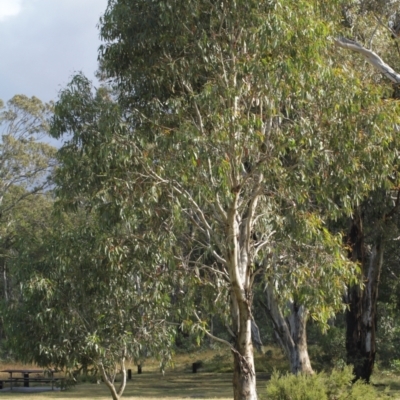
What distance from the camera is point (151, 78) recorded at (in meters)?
13.9

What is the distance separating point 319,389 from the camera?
13680 mm

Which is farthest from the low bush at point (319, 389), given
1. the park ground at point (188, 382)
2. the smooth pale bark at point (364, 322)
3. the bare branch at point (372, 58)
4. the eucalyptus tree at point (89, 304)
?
the bare branch at point (372, 58)

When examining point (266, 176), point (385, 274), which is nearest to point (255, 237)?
point (266, 176)

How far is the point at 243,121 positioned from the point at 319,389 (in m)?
4.94

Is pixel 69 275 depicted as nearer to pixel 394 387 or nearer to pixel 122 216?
pixel 122 216

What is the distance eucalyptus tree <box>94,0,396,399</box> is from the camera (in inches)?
492

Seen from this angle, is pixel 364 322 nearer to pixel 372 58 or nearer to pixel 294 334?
pixel 294 334

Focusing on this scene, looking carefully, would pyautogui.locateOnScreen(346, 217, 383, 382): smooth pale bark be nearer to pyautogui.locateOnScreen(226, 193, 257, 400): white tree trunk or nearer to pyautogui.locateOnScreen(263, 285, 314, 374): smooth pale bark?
pyautogui.locateOnScreen(263, 285, 314, 374): smooth pale bark

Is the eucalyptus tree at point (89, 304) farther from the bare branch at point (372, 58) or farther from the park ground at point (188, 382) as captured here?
the bare branch at point (372, 58)

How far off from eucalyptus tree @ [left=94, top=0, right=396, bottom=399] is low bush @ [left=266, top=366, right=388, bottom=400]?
75cm

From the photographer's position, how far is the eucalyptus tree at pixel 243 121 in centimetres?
1249

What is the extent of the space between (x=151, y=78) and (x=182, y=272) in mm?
3491

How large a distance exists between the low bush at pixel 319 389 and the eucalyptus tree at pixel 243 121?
75 centimetres

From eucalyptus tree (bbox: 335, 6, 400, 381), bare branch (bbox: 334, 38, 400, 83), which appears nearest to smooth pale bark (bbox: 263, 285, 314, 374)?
eucalyptus tree (bbox: 335, 6, 400, 381)
